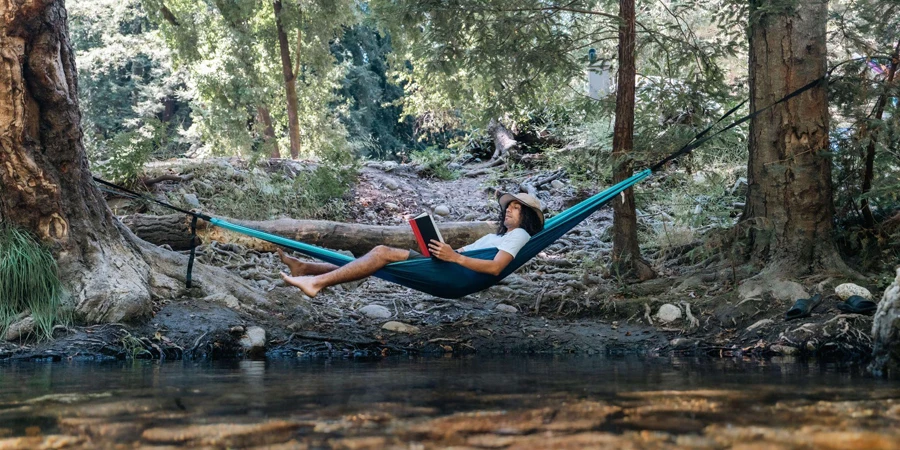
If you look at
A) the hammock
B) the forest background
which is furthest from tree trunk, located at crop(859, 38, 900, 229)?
the hammock

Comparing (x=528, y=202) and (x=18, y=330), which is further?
(x=528, y=202)

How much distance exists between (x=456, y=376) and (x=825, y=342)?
1737 mm

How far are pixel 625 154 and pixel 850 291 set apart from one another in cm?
133

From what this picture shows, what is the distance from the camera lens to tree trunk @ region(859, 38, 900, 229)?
13.3ft

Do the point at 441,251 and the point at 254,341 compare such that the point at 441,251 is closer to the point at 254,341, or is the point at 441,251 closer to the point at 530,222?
the point at 530,222

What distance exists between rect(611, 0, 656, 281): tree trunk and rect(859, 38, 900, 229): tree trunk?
3.81 ft

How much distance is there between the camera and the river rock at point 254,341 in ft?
12.9

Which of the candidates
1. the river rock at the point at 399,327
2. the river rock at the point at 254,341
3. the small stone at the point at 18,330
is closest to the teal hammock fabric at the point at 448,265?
the river rock at the point at 399,327

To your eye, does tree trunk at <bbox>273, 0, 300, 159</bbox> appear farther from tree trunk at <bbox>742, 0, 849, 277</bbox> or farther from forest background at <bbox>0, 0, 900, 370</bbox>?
tree trunk at <bbox>742, 0, 849, 277</bbox>

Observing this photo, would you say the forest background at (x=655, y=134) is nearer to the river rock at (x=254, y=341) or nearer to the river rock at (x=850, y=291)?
the river rock at (x=850, y=291)

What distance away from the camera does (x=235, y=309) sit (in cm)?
425

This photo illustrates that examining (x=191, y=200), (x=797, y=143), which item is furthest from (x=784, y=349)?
(x=191, y=200)

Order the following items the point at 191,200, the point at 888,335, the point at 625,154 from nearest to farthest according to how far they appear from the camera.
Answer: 1. the point at 888,335
2. the point at 625,154
3. the point at 191,200

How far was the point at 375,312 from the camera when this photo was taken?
15.0 ft
